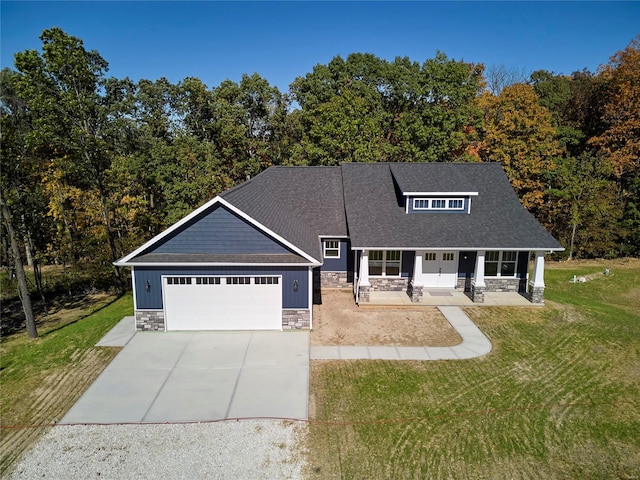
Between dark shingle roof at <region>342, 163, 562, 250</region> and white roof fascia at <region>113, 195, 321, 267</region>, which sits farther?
dark shingle roof at <region>342, 163, 562, 250</region>

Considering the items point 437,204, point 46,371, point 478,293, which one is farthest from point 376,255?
point 46,371

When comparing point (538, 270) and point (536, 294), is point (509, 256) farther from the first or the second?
point (536, 294)

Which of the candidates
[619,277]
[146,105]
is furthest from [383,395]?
[146,105]

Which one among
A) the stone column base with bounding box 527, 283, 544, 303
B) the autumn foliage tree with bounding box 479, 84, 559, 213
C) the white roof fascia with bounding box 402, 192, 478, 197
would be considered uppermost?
the autumn foliage tree with bounding box 479, 84, 559, 213

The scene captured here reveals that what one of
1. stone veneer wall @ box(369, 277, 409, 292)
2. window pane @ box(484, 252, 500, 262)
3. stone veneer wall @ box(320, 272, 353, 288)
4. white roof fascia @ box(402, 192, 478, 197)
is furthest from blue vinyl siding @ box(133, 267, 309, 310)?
window pane @ box(484, 252, 500, 262)

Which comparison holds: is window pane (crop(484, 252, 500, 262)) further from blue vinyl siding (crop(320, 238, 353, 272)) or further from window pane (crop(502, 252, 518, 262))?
blue vinyl siding (crop(320, 238, 353, 272))

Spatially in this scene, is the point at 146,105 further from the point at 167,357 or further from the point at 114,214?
the point at 167,357

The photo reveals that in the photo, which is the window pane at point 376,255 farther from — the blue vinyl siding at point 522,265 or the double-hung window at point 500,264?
the blue vinyl siding at point 522,265
